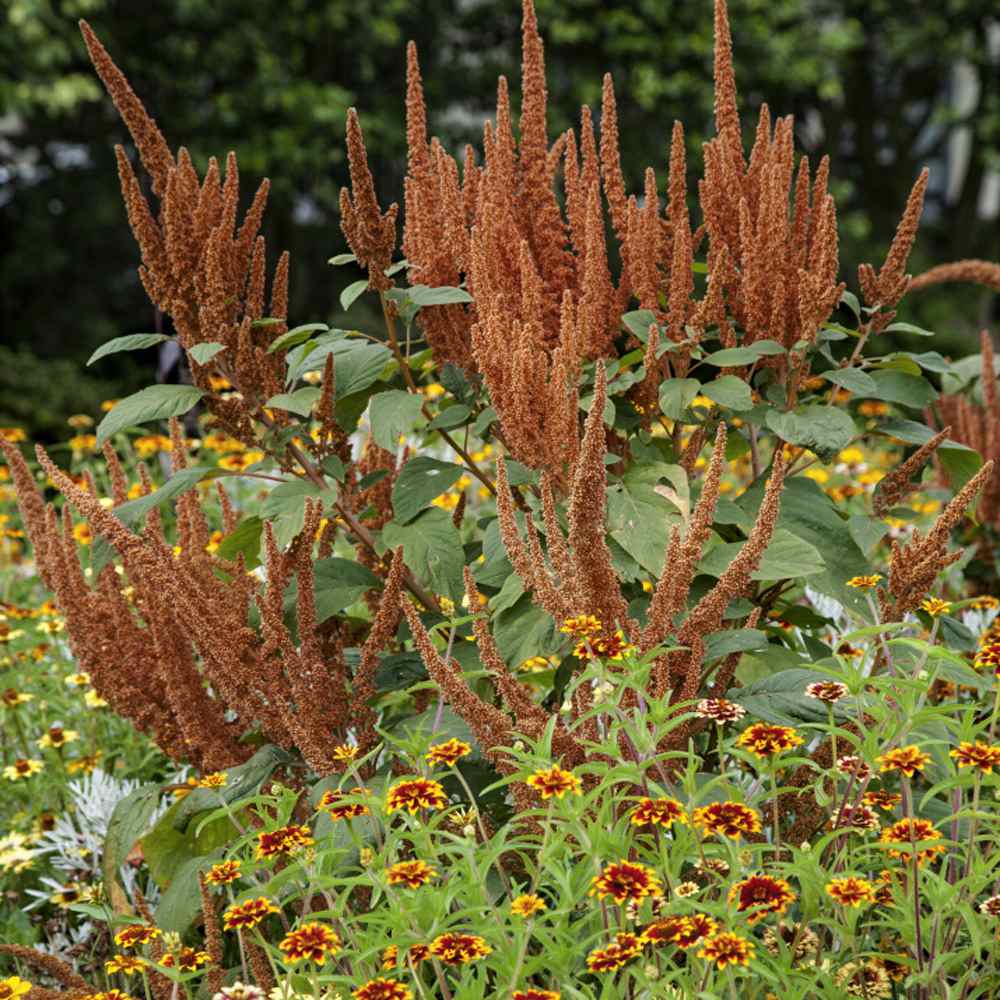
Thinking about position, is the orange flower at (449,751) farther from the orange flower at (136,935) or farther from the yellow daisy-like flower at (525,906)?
the orange flower at (136,935)

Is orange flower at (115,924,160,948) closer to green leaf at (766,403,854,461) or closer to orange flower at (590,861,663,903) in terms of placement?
orange flower at (590,861,663,903)

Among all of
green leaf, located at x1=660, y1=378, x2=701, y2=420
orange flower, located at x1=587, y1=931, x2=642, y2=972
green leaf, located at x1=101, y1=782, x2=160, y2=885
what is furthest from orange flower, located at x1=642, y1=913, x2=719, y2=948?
green leaf, located at x1=101, y1=782, x2=160, y2=885

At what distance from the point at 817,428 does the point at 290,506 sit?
100 cm

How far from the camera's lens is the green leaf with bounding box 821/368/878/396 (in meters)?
2.52

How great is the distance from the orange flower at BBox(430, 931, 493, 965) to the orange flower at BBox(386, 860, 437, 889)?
98 mm

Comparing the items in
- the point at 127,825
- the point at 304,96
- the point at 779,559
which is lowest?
the point at 127,825

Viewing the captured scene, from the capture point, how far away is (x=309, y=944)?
63.4 inches

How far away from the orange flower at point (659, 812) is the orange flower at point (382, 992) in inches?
14.0

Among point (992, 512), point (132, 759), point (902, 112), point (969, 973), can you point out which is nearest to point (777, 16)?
point (902, 112)

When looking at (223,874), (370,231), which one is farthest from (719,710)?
(370,231)

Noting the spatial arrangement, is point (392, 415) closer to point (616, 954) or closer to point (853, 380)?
point (853, 380)

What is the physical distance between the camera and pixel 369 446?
2.84 m

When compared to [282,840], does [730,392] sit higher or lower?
higher

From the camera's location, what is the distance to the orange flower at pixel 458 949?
1.55 meters
